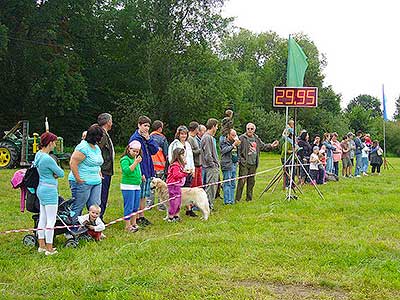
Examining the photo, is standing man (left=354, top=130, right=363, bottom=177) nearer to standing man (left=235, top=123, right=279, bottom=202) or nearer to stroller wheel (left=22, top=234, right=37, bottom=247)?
standing man (left=235, top=123, right=279, bottom=202)

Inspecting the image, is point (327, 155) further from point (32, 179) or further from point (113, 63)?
point (113, 63)

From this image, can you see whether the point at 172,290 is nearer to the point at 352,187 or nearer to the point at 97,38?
the point at 352,187

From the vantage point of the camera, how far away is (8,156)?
794 inches

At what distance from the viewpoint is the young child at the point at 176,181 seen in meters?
9.54

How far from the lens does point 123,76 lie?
36.4 metres

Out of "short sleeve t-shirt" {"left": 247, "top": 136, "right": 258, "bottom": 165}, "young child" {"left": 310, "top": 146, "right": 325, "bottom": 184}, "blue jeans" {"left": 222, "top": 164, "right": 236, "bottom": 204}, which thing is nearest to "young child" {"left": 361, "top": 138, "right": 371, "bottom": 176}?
"young child" {"left": 310, "top": 146, "right": 325, "bottom": 184}

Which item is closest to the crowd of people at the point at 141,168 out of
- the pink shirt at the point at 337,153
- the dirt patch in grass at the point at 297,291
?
the dirt patch in grass at the point at 297,291

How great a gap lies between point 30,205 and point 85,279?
6.74 feet

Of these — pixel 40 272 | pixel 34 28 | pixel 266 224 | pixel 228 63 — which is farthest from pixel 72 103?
pixel 40 272

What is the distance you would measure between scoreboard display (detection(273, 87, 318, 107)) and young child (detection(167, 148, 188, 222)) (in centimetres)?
270

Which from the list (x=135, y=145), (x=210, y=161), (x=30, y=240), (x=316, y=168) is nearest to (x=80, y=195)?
(x=30, y=240)

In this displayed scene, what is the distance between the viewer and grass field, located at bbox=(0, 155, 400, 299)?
5.44 m

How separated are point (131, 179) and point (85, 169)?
1148 mm

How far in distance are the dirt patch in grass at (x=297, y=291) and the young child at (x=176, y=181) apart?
3889 millimetres
